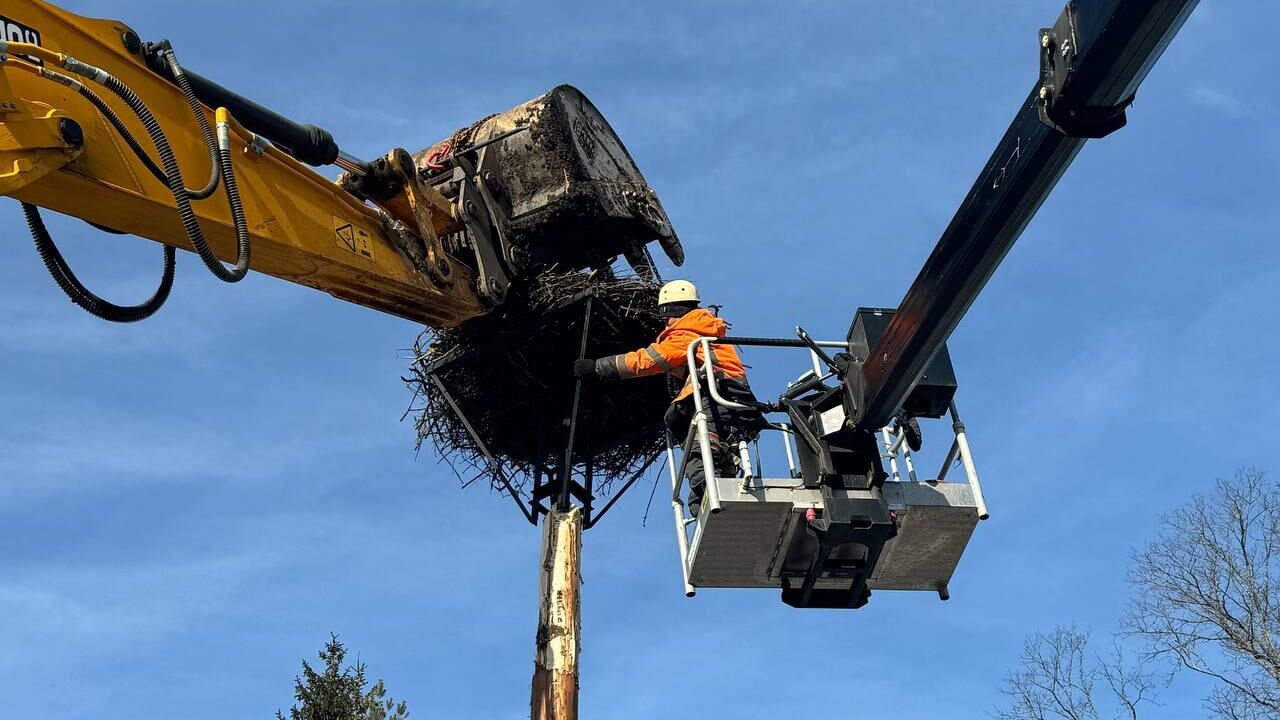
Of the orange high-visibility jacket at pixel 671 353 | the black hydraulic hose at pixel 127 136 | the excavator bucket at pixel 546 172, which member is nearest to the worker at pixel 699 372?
the orange high-visibility jacket at pixel 671 353

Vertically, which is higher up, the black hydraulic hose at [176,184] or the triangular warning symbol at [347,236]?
the triangular warning symbol at [347,236]

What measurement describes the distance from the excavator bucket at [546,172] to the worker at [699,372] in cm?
130

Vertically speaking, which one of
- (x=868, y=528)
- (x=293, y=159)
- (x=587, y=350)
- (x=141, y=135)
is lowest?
(x=868, y=528)

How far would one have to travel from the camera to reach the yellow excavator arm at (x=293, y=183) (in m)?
7.09

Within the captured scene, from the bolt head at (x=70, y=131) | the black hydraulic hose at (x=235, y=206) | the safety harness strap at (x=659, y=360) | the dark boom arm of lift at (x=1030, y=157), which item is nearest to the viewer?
the dark boom arm of lift at (x=1030, y=157)

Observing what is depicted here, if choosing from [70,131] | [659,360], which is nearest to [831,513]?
[659,360]

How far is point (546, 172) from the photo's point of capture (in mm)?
12156

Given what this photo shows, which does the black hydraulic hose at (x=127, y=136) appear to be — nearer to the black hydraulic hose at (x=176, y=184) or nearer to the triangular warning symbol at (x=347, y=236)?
the black hydraulic hose at (x=176, y=184)

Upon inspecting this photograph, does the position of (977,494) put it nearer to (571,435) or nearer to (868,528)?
(868,528)

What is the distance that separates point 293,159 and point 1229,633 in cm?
1086

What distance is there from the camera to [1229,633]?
15.7m

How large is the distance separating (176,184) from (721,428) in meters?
3.57

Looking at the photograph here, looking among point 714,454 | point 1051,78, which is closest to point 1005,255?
point 1051,78

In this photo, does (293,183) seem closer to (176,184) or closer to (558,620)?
(176,184)
